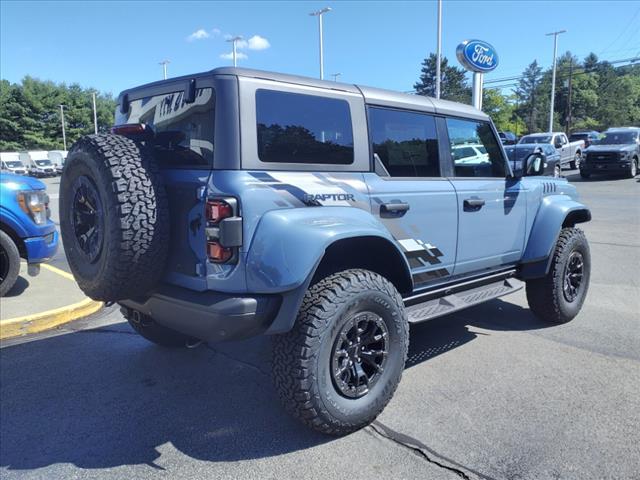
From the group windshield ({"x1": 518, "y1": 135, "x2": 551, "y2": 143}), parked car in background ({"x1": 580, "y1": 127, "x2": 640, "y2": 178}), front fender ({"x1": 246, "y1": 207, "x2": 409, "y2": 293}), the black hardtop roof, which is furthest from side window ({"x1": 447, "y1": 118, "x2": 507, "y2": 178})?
windshield ({"x1": 518, "y1": 135, "x2": 551, "y2": 143})

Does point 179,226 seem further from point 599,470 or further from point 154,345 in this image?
point 599,470

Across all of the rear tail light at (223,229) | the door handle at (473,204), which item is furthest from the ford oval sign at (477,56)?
the rear tail light at (223,229)

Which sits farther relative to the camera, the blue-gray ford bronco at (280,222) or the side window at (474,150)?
the side window at (474,150)

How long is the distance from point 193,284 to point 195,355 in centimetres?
174

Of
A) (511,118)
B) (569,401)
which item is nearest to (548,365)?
(569,401)

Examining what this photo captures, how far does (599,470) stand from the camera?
2615 millimetres

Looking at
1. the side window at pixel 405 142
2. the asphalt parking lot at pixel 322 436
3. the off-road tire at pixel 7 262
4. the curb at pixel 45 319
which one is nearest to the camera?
the asphalt parking lot at pixel 322 436

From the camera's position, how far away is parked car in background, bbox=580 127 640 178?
65.1 ft

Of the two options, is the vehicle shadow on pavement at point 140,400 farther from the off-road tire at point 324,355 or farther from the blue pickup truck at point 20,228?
the blue pickup truck at point 20,228

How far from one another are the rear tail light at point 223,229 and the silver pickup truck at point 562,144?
71.9 ft

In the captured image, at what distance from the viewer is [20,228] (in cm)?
574

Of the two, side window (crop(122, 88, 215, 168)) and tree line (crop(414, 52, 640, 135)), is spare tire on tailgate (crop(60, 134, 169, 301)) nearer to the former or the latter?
side window (crop(122, 88, 215, 168))

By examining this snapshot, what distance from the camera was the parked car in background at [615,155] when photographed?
19.8 metres

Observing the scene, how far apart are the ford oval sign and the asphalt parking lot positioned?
11564mm
